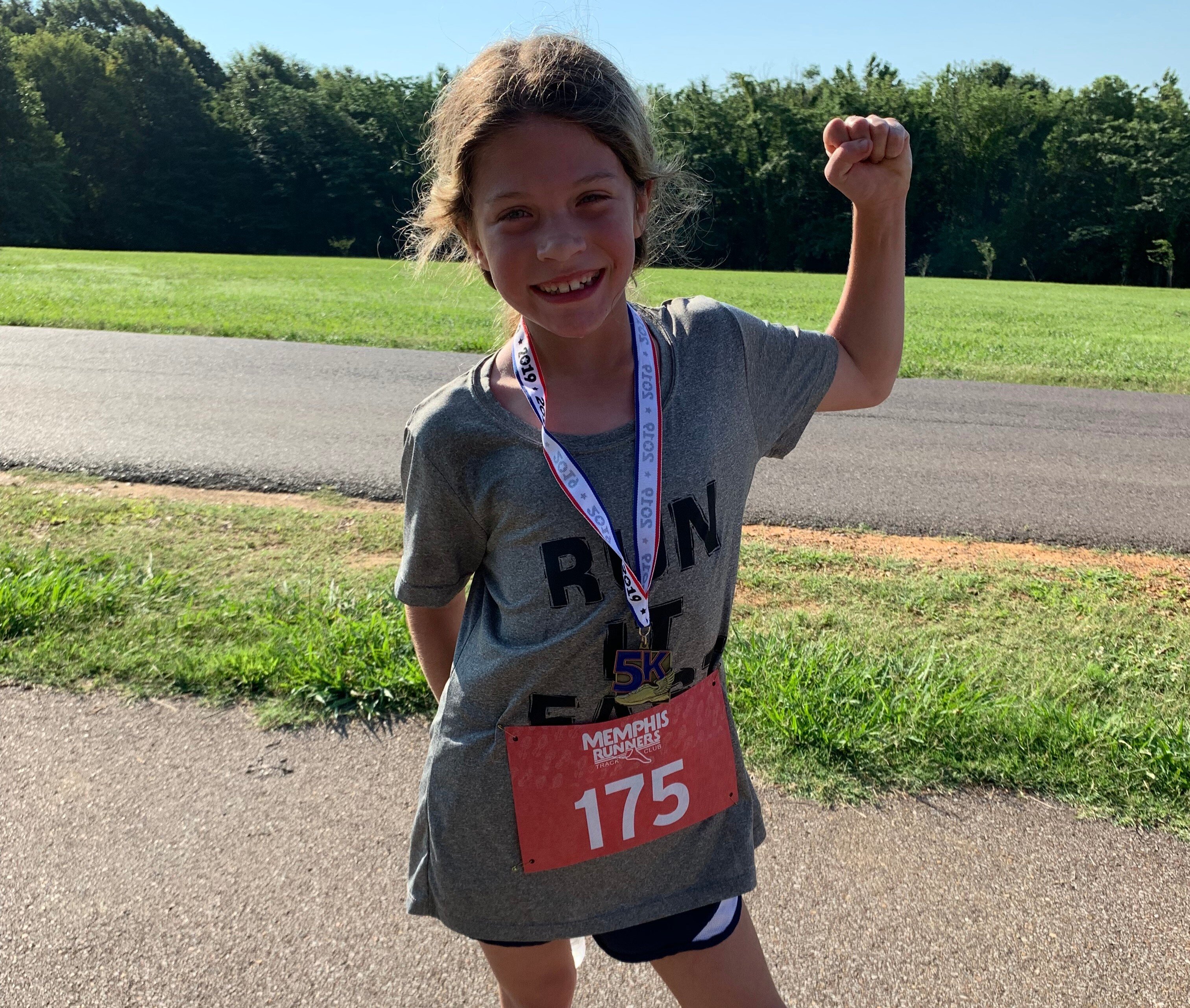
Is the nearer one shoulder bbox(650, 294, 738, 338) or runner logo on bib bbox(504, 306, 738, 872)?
runner logo on bib bbox(504, 306, 738, 872)

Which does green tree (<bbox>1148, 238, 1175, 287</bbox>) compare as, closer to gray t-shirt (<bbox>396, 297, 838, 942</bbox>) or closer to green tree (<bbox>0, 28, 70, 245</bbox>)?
gray t-shirt (<bbox>396, 297, 838, 942</bbox>)

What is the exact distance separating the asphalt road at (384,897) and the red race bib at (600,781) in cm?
100

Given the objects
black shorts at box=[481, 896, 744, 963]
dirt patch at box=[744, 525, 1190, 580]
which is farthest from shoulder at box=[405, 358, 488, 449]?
dirt patch at box=[744, 525, 1190, 580]

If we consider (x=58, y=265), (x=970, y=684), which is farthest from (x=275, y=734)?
(x=58, y=265)

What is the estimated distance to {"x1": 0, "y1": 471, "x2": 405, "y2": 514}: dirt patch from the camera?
6.48 metres

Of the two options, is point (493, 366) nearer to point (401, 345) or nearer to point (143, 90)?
point (401, 345)

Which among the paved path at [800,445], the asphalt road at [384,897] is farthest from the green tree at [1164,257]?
the asphalt road at [384,897]

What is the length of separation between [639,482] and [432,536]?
367 millimetres

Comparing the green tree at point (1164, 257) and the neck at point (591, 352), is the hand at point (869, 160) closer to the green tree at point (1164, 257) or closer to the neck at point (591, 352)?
the neck at point (591, 352)

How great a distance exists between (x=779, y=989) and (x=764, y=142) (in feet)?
192

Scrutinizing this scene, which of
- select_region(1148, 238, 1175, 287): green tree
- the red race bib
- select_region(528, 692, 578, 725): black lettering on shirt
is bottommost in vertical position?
the red race bib

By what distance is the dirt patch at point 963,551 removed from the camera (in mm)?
5629

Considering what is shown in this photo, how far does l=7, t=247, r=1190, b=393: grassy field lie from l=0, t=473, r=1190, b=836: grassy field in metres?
1.67

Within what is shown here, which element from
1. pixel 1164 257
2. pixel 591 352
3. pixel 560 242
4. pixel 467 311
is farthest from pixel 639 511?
pixel 1164 257
